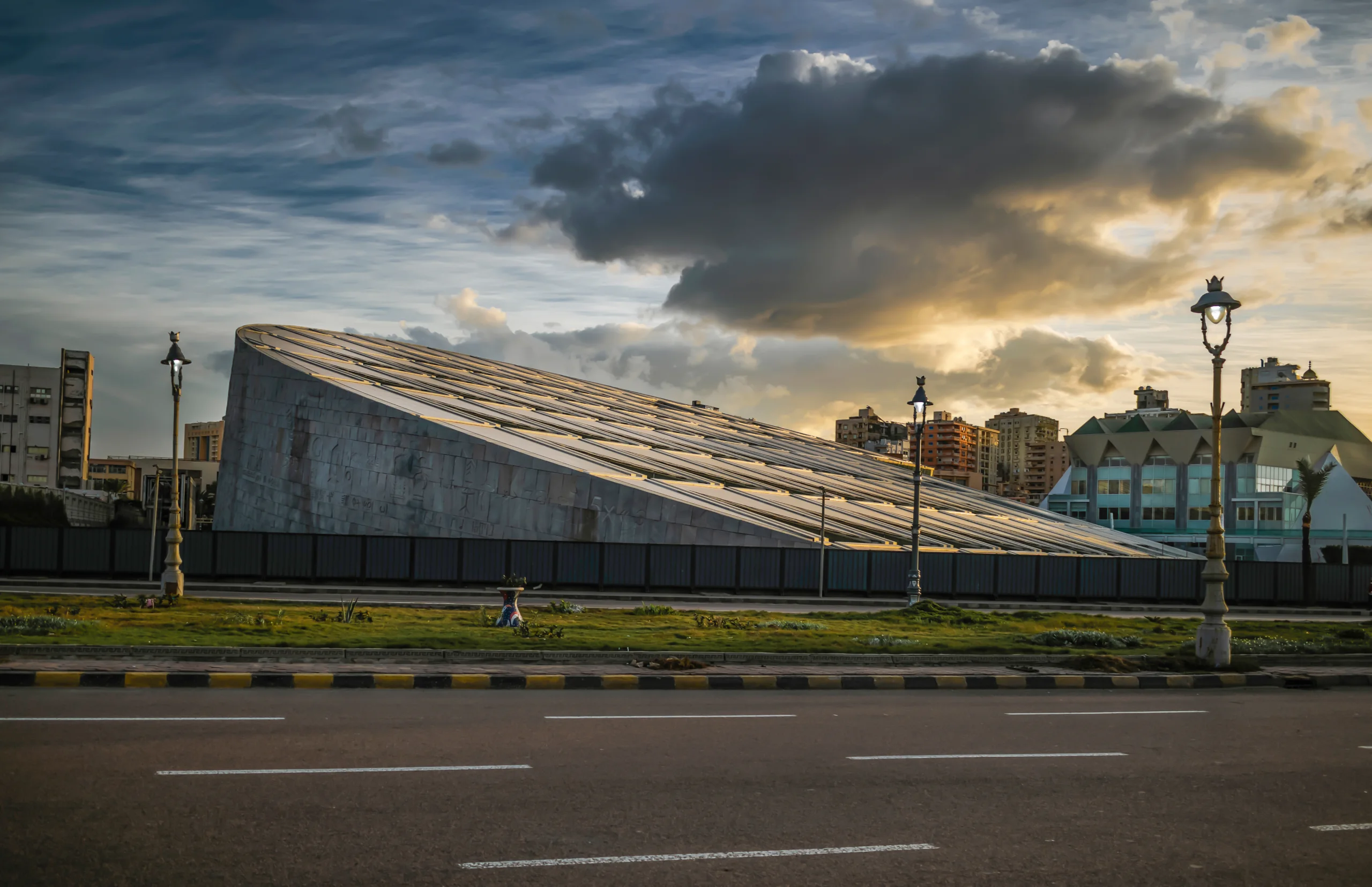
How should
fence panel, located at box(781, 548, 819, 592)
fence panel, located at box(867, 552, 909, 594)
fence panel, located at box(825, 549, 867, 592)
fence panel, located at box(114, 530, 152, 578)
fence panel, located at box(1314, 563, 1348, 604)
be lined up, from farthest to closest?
fence panel, located at box(1314, 563, 1348, 604), fence panel, located at box(867, 552, 909, 594), fence panel, located at box(825, 549, 867, 592), fence panel, located at box(781, 548, 819, 592), fence panel, located at box(114, 530, 152, 578)

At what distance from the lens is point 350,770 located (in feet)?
32.2

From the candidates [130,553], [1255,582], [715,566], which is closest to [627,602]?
[715,566]

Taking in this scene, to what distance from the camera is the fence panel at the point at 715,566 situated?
40.5m

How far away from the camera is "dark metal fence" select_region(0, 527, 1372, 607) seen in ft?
124

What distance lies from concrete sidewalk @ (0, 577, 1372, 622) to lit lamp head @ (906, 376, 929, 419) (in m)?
6.16

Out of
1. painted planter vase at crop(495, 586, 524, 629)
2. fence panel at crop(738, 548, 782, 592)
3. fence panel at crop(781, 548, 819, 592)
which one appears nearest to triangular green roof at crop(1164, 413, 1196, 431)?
fence panel at crop(781, 548, 819, 592)

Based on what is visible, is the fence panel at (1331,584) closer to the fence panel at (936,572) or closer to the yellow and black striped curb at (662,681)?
the fence panel at (936,572)

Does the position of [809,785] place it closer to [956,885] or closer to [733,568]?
[956,885]

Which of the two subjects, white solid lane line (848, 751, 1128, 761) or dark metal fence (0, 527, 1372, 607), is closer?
white solid lane line (848, 751, 1128, 761)

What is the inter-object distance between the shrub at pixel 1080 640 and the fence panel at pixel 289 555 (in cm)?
2539

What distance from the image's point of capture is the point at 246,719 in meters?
12.4

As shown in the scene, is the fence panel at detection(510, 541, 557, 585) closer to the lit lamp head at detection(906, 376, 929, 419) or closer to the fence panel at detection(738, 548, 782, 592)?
the fence panel at detection(738, 548, 782, 592)

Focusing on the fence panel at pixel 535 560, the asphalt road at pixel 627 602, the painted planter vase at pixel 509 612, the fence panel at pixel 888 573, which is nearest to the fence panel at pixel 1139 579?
the asphalt road at pixel 627 602

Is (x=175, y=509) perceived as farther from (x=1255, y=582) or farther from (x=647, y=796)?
(x=1255, y=582)
